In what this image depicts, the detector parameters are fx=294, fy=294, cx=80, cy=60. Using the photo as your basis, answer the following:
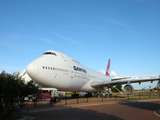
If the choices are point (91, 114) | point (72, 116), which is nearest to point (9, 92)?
point (72, 116)

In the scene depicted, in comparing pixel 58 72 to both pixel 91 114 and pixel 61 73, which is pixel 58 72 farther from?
pixel 91 114

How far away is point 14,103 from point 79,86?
3154cm

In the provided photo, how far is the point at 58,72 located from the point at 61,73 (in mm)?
710

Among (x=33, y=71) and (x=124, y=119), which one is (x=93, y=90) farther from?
(x=124, y=119)

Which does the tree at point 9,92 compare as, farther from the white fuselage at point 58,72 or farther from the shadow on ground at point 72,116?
the white fuselage at point 58,72

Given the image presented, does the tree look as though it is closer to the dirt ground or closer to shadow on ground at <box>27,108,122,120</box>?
the dirt ground


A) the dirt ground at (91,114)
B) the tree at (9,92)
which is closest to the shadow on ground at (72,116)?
the dirt ground at (91,114)

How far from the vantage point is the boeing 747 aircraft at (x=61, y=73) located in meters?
40.2

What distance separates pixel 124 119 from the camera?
20406mm

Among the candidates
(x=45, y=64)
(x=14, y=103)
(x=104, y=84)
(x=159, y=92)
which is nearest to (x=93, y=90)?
(x=104, y=84)

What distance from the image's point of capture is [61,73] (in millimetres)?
43094

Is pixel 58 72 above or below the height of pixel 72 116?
above

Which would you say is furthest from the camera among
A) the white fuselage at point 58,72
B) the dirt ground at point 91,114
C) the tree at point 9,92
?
the white fuselage at point 58,72

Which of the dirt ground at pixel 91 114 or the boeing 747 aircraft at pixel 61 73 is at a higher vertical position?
the boeing 747 aircraft at pixel 61 73
